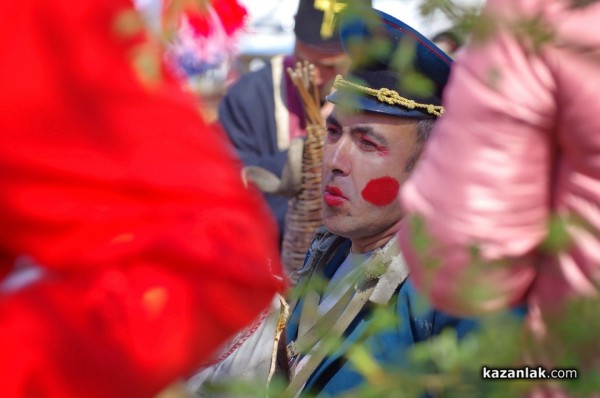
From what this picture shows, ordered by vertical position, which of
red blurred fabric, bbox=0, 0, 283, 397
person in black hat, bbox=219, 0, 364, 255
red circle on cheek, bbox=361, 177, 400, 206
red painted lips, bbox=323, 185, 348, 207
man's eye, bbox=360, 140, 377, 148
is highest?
red blurred fabric, bbox=0, 0, 283, 397

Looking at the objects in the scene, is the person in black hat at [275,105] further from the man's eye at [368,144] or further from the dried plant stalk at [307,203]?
the man's eye at [368,144]

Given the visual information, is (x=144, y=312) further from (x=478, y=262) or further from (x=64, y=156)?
(x=478, y=262)

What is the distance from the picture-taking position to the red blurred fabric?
3.09 feet

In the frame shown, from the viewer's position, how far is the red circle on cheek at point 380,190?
2.36 m

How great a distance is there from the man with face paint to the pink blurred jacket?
870 millimetres

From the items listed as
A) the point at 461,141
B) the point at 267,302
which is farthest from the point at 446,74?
the point at 267,302

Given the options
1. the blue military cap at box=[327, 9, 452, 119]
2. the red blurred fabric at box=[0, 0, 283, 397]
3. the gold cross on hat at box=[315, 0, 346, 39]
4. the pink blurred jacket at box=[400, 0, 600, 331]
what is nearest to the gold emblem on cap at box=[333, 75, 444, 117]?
the blue military cap at box=[327, 9, 452, 119]

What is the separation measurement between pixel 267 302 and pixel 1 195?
33 centimetres

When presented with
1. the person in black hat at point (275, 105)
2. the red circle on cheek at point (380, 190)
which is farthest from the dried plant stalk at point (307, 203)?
the red circle on cheek at point (380, 190)

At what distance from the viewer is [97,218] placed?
0.96 meters

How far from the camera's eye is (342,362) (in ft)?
6.42

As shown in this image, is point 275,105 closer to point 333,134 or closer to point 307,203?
point 307,203

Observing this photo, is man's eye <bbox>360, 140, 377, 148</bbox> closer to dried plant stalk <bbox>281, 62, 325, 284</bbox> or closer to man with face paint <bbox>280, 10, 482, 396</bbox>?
man with face paint <bbox>280, 10, 482, 396</bbox>

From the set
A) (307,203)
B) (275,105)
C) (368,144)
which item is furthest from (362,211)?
(275,105)
